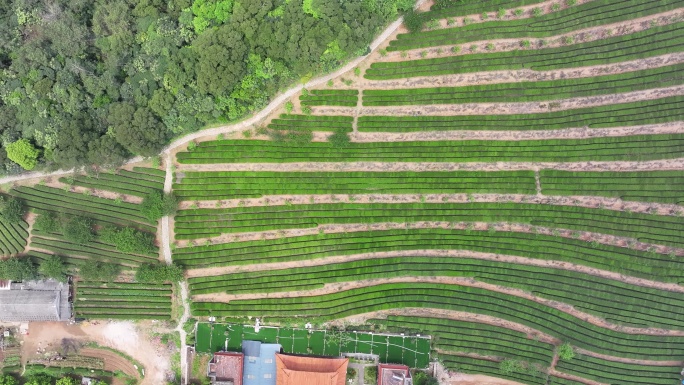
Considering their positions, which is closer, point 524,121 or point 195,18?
point 195,18

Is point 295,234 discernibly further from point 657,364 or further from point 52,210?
point 657,364

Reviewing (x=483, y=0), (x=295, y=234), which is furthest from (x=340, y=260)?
(x=483, y=0)

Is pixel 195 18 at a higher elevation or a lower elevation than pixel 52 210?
higher

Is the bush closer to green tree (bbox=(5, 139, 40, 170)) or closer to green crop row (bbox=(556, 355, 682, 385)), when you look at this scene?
green crop row (bbox=(556, 355, 682, 385))

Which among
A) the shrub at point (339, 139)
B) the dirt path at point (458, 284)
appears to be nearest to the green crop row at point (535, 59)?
the shrub at point (339, 139)

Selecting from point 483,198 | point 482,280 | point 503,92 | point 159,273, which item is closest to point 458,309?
point 482,280

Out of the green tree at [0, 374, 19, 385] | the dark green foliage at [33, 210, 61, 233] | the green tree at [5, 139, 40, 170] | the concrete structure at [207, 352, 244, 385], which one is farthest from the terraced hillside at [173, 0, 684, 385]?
the green tree at [0, 374, 19, 385]

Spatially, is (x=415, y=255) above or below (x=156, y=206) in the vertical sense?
below

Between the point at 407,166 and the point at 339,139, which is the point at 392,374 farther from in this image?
the point at 339,139
